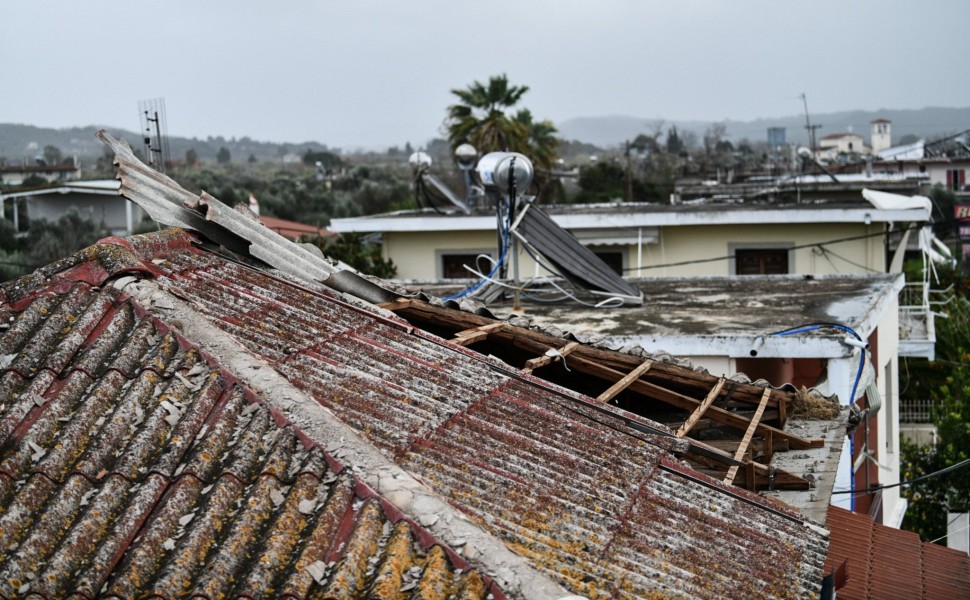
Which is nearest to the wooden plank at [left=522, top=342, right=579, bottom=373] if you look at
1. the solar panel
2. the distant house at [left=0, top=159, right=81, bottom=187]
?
the solar panel

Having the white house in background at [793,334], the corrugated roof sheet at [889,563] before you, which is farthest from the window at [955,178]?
the corrugated roof sheet at [889,563]

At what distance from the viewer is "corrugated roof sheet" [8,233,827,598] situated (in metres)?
4.04

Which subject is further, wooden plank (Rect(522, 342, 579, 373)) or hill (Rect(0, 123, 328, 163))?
hill (Rect(0, 123, 328, 163))

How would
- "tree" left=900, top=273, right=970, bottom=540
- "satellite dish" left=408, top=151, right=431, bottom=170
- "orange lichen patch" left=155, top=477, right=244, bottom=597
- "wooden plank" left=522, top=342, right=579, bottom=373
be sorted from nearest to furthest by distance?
"orange lichen patch" left=155, top=477, right=244, bottom=597
"wooden plank" left=522, top=342, right=579, bottom=373
"tree" left=900, top=273, right=970, bottom=540
"satellite dish" left=408, top=151, right=431, bottom=170

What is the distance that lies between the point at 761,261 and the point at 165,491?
19018 millimetres

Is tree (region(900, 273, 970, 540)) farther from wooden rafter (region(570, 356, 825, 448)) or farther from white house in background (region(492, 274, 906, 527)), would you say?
wooden rafter (region(570, 356, 825, 448))

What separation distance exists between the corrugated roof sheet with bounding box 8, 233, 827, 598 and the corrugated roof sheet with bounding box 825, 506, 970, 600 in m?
1.14

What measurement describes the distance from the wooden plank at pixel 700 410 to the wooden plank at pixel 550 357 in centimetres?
92

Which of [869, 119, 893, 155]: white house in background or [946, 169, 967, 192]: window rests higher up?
[869, 119, 893, 155]: white house in background

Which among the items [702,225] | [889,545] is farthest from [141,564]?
[702,225]

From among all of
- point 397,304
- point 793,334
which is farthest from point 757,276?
point 397,304

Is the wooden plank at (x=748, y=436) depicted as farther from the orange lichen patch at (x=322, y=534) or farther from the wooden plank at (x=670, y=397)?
the orange lichen patch at (x=322, y=534)

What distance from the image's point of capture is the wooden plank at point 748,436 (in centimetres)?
565

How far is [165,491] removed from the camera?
12.3ft
